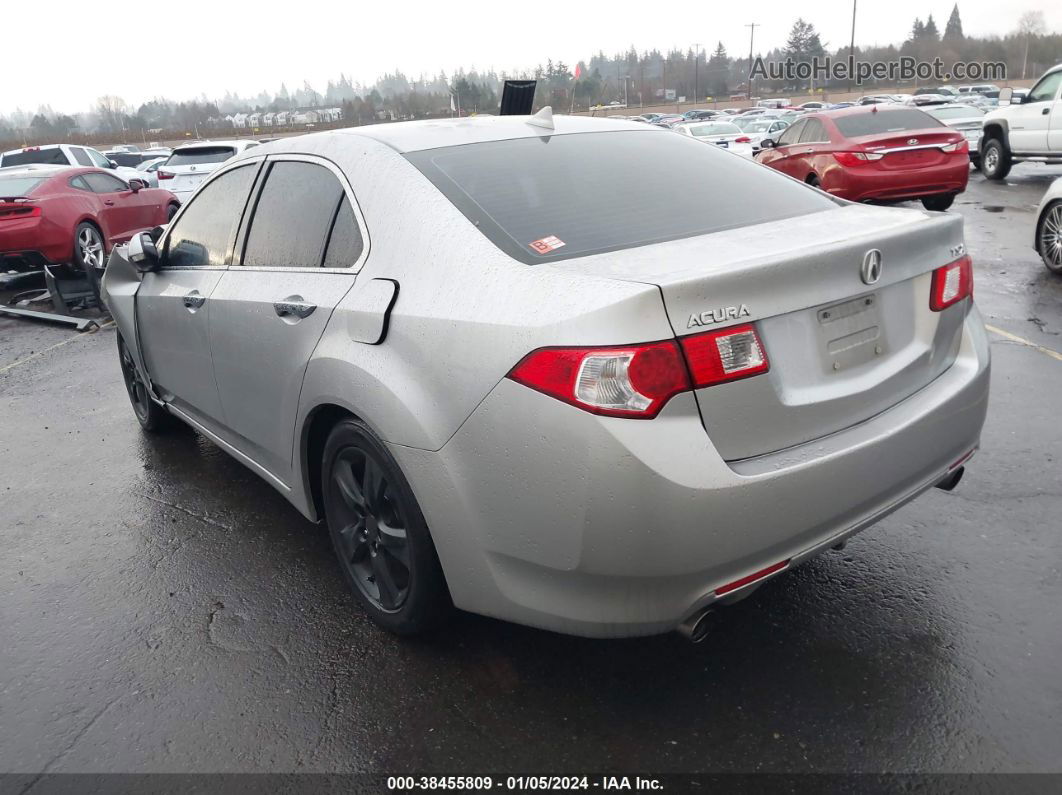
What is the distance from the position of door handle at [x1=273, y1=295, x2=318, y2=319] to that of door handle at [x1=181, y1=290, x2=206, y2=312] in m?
0.78

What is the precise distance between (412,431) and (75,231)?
10588 millimetres

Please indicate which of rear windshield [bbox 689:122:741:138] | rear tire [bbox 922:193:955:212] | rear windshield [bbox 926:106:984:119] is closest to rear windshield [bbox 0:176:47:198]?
rear tire [bbox 922:193:955:212]

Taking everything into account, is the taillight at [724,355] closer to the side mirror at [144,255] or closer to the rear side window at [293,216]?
the rear side window at [293,216]

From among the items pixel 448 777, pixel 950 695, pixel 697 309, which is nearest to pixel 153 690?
pixel 448 777

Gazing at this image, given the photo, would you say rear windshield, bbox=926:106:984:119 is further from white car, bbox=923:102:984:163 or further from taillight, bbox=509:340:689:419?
taillight, bbox=509:340:689:419

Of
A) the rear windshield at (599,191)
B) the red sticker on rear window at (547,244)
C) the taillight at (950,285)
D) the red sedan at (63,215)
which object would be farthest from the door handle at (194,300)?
the red sedan at (63,215)

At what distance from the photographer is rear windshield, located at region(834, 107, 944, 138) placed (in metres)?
11.6

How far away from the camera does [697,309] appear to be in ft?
6.87

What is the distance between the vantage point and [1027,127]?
49.6ft

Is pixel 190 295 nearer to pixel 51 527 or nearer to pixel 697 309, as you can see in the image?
pixel 51 527

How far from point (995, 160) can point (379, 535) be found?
17460 millimetres

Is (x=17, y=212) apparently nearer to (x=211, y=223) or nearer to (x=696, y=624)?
(x=211, y=223)

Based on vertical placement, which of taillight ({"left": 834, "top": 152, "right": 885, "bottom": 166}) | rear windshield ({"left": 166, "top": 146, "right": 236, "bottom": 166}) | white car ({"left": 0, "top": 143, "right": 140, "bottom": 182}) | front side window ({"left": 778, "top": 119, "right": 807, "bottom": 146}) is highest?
white car ({"left": 0, "top": 143, "right": 140, "bottom": 182})

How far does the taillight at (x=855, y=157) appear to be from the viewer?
11.2 metres
